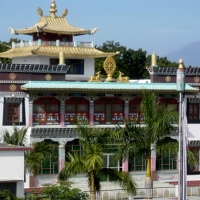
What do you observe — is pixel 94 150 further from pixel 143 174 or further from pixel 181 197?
pixel 143 174

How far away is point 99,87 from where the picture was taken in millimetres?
39750

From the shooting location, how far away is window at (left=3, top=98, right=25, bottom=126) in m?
38.8

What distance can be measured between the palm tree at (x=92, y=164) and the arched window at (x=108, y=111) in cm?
1024

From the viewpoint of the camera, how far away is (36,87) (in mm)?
37938

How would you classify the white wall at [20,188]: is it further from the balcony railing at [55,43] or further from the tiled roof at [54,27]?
the tiled roof at [54,27]

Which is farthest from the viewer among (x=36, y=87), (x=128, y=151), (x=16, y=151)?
(x=36, y=87)

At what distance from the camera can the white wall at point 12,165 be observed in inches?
1056

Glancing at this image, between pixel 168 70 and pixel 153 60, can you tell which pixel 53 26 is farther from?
pixel 168 70

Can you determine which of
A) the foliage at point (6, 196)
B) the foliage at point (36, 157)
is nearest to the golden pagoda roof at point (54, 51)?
the foliage at point (36, 157)

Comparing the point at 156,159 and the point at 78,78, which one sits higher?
the point at 78,78

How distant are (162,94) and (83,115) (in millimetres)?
4768

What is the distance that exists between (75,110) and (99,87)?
6.22 feet

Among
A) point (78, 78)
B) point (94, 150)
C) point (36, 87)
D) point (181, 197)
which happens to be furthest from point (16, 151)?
point (78, 78)

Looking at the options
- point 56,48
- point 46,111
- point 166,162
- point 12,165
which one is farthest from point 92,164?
point 56,48
